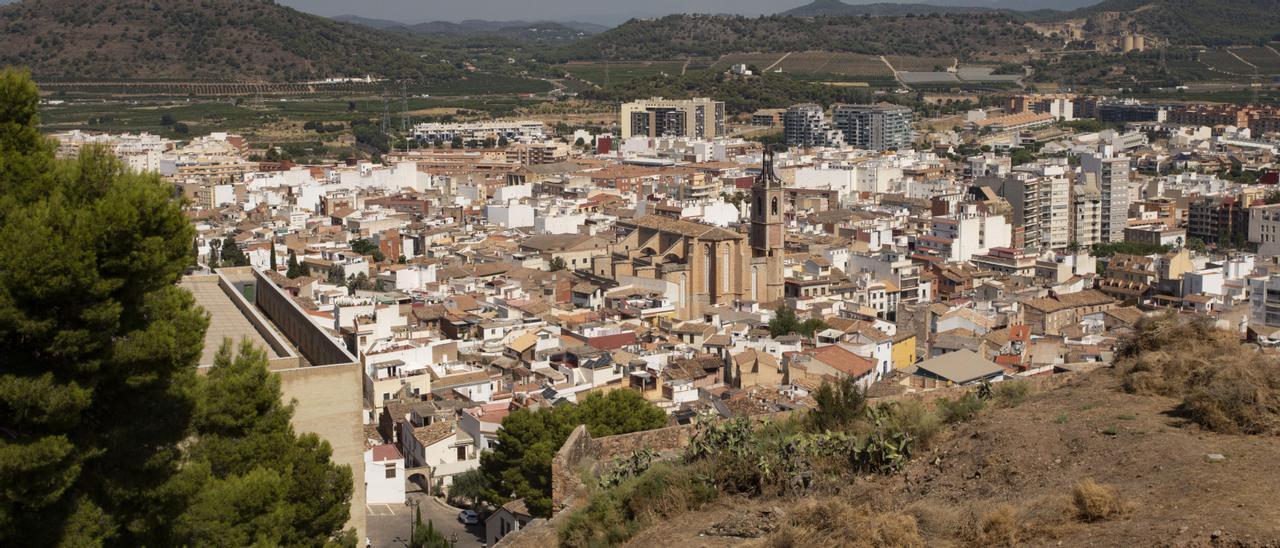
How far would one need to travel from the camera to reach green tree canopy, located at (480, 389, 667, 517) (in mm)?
10133

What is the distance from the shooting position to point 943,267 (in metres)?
22.8

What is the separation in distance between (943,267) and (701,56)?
62.8 metres

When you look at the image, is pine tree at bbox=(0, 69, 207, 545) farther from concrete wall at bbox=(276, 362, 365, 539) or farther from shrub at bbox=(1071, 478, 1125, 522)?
shrub at bbox=(1071, 478, 1125, 522)

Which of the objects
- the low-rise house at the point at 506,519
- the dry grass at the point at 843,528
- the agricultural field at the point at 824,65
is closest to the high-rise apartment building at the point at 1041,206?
the low-rise house at the point at 506,519

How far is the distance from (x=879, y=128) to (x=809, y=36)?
123 feet

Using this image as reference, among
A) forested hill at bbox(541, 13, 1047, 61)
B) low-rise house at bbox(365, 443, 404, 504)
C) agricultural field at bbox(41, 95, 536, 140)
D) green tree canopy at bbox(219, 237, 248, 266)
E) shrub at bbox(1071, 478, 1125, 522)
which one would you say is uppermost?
→ forested hill at bbox(541, 13, 1047, 61)

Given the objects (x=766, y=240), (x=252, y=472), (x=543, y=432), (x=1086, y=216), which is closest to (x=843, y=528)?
(x=252, y=472)

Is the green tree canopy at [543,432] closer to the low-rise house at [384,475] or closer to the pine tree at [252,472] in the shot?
the low-rise house at [384,475]

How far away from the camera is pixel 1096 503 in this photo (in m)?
4.26

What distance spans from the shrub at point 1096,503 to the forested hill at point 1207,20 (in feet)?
274

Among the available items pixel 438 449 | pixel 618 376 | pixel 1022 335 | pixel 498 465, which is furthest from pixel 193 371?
pixel 1022 335

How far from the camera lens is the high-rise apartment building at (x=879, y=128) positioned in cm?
5081

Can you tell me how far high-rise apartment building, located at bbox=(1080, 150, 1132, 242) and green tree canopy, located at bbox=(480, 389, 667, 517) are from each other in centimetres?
2195

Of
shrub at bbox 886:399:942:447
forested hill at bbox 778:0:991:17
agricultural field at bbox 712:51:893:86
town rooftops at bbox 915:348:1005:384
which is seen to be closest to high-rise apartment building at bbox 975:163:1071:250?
town rooftops at bbox 915:348:1005:384
